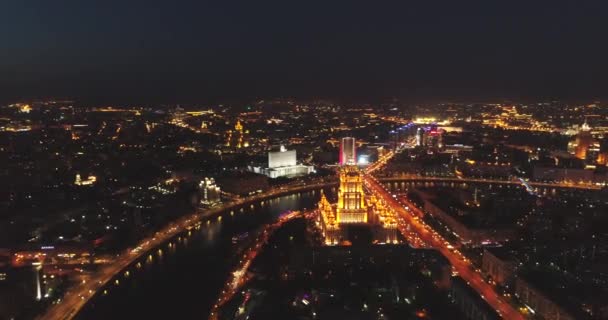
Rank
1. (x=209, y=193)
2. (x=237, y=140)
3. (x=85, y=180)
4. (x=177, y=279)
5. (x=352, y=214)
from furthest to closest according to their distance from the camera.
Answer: (x=237, y=140) < (x=85, y=180) < (x=209, y=193) < (x=352, y=214) < (x=177, y=279)

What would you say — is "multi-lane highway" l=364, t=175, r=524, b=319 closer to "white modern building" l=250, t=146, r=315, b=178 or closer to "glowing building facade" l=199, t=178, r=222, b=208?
"white modern building" l=250, t=146, r=315, b=178

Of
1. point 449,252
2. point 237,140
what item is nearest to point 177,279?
point 449,252

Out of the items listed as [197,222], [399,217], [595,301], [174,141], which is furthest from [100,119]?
[595,301]

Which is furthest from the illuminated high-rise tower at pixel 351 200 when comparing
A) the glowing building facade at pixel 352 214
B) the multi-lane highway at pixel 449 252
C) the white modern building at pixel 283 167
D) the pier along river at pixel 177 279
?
the white modern building at pixel 283 167

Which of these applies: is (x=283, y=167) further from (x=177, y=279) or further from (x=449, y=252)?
(x=177, y=279)

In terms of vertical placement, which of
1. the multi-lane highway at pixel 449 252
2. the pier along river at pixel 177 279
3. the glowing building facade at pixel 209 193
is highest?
the glowing building facade at pixel 209 193

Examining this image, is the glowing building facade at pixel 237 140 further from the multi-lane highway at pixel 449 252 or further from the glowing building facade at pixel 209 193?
the multi-lane highway at pixel 449 252

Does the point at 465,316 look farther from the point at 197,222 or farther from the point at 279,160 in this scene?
the point at 279,160

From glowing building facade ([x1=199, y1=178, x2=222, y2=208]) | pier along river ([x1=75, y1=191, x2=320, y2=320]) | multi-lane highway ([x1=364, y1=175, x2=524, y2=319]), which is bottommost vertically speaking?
pier along river ([x1=75, y1=191, x2=320, y2=320])

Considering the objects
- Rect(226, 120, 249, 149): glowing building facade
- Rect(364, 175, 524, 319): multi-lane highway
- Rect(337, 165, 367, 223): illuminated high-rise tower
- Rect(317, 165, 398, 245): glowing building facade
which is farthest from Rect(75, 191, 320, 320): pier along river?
Rect(226, 120, 249, 149): glowing building facade
